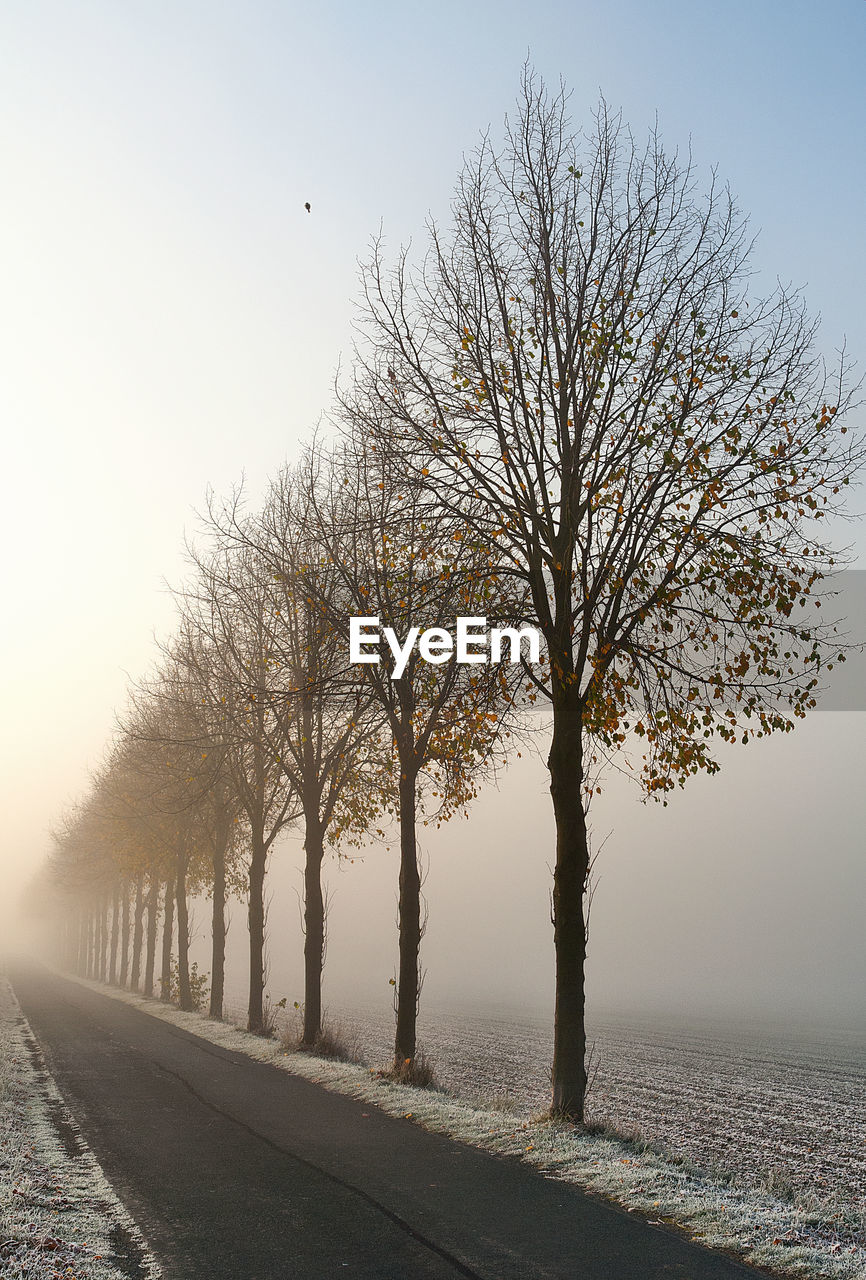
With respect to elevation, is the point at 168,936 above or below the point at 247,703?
below

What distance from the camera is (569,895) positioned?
1233 centimetres

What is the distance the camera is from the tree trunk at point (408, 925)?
1714 centimetres

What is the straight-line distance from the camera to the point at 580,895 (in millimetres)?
12445

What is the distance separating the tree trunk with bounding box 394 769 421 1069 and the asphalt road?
321 cm

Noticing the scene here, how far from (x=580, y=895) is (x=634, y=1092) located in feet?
50.9

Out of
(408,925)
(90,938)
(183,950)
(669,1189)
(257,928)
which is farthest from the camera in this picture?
(90,938)

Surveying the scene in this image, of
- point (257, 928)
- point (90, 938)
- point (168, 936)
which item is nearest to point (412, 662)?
point (257, 928)

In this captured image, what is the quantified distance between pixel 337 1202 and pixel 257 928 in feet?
66.0

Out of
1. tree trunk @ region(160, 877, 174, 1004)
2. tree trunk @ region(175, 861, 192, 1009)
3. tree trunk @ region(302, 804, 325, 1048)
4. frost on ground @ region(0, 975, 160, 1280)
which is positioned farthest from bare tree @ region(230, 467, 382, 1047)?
tree trunk @ region(160, 877, 174, 1004)

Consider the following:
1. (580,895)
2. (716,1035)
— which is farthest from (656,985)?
(580,895)

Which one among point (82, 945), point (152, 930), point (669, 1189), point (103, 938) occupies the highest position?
point (669, 1189)

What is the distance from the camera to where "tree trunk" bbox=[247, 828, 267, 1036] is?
26.1 m

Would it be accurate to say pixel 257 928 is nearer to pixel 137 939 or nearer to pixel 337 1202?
pixel 337 1202

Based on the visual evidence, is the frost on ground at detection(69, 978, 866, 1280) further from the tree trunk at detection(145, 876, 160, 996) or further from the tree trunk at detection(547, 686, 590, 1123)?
the tree trunk at detection(145, 876, 160, 996)
